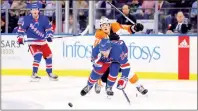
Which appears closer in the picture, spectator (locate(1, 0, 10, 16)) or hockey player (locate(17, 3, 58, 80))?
hockey player (locate(17, 3, 58, 80))

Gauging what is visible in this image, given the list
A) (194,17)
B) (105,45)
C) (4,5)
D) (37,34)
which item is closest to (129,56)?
(194,17)

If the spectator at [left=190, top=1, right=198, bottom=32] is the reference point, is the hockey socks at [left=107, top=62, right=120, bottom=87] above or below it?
below

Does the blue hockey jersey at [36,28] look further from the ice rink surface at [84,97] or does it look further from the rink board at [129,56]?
the rink board at [129,56]

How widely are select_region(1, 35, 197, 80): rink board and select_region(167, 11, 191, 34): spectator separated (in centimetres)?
23

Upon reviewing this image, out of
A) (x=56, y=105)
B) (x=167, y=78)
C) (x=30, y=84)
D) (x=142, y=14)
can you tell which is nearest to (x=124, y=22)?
(x=142, y=14)

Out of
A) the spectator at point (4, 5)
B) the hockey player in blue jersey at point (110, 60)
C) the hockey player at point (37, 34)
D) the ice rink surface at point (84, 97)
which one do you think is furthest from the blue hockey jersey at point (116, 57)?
the spectator at point (4, 5)

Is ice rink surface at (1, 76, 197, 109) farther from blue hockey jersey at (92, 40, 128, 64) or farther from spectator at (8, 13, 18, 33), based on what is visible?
spectator at (8, 13, 18, 33)

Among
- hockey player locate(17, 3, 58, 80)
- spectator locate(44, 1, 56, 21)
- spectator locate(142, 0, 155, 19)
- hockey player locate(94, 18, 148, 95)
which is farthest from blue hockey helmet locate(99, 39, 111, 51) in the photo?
spectator locate(44, 1, 56, 21)

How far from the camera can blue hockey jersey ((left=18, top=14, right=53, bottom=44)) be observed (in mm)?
6836

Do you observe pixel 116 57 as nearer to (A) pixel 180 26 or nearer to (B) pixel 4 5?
(A) pixel 180 26

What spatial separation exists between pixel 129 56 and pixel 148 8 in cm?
90

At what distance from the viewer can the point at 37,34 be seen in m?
6.90

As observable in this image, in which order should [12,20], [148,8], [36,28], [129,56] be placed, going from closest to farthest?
[36,28] < [129,56] < [148,8] < [12,20]

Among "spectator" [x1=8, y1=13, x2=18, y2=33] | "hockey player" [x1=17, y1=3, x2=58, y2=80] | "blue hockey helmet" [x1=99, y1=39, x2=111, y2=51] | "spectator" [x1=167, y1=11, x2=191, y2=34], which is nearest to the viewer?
"blue hockey helmet" [x1=99, y1=39, x2=111, y2=51]
